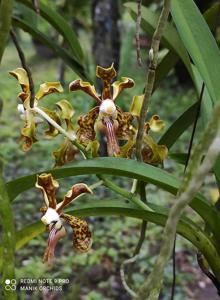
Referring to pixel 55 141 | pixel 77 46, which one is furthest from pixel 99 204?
pixel 55 141

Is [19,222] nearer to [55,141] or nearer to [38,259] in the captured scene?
[38,259]

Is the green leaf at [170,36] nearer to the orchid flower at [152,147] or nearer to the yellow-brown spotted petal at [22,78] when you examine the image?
the orchid flower at [152,147]

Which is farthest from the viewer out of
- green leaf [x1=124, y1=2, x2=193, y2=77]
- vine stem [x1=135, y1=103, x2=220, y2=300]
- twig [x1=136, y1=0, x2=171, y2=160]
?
green leaf [x1=124, y1=2, x2=193, y2=77]

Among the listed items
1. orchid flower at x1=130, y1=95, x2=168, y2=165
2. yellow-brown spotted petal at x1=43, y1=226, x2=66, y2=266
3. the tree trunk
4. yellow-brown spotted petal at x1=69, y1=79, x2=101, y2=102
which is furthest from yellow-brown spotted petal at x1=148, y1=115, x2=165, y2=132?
the tree trunk

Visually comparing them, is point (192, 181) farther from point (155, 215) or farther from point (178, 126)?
point (178, 126)

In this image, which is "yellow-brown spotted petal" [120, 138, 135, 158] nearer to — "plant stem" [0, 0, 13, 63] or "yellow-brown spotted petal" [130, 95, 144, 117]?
"yellow-brown spotted petal" [130, 95, 144, 117]

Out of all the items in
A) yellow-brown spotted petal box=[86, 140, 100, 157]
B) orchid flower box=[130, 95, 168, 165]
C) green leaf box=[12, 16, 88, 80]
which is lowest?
yellow-brown spotted petal box=[86, 140, 100, 157]

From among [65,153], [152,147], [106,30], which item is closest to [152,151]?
[152,147]
